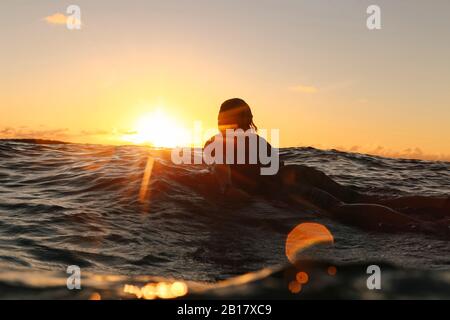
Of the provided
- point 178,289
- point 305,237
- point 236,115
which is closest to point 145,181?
point 236,115

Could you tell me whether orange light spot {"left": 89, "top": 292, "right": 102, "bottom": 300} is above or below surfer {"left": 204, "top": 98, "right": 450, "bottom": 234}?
below

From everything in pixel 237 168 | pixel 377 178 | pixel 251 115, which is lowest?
pixel 377 178

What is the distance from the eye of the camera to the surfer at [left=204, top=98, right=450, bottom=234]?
29.6ft

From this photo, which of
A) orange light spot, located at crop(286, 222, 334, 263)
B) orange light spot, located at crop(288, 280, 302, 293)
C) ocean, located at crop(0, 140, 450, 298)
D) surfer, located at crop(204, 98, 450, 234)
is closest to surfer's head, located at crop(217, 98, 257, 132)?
surfer, located at crop(204, 98, 450, 234)

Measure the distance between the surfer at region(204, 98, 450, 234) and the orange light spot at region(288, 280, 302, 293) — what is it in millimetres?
3651

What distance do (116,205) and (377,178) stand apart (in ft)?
34.2

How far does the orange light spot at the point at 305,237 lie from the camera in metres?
6.69

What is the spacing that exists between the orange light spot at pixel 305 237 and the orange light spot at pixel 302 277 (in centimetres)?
69

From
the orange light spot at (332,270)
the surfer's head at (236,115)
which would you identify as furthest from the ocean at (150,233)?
the surfer's head at (236,115)

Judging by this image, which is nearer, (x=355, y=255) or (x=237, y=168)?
(x=355, y=255)

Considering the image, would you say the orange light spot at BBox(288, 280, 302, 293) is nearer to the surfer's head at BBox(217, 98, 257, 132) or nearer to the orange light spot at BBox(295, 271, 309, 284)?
the orange light spot at BBox(295, 271, 309, 284)
